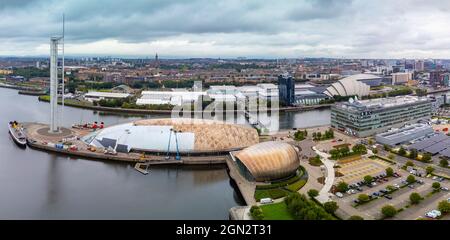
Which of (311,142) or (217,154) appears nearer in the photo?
(217,154)

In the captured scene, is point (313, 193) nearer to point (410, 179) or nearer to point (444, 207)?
point (444, 207)

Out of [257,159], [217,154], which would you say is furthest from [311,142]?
[257,159]

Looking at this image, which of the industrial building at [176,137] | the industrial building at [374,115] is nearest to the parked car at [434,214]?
the industrial building at [176,137]

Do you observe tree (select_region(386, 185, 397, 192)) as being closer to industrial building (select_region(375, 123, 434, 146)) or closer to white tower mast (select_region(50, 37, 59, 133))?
industrial building (select_region(375, 123, 434, 146))

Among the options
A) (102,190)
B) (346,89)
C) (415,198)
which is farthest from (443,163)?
(346,89)
